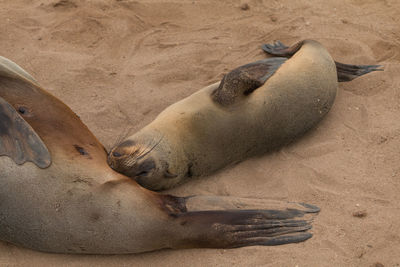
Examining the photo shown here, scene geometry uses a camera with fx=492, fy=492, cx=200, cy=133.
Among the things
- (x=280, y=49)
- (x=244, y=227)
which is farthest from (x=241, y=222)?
(x=280, y=49)

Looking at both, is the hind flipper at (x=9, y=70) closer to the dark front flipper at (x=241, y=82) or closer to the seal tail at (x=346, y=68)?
the dark front flipper at (x=241, y=82)

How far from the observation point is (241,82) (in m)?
4.25

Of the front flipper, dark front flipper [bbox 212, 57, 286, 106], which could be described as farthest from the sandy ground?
dark front flipper [bbox 212, 57, 286, 106]

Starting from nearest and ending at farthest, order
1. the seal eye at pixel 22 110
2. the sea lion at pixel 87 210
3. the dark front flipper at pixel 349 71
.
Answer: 1. the sea lion at pixel 87 210
2. the seal eye at pixel 22 110
3. the dark front flipper at pixel 349 71

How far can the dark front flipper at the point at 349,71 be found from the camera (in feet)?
16.2

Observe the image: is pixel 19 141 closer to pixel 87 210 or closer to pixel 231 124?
pixel 87 210

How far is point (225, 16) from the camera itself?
6.08 meters

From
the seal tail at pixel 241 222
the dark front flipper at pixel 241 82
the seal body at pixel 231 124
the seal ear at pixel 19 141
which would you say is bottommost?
the seal tail at pixel 241 222

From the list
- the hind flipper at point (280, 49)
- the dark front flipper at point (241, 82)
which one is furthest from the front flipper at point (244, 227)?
the hind flipper at point (280, 49)

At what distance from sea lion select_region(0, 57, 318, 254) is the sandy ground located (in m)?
0.10

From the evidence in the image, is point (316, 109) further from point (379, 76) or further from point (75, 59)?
point (75, 59)

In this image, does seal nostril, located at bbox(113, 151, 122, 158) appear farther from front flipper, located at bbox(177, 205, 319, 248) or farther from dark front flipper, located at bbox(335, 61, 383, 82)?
dark front flipper, located at bbox(335, 61, 383, 82)

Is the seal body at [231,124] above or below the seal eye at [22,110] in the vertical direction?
below

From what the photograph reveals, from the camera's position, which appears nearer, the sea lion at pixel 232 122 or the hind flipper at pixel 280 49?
the sea lion at pixel 232 122
